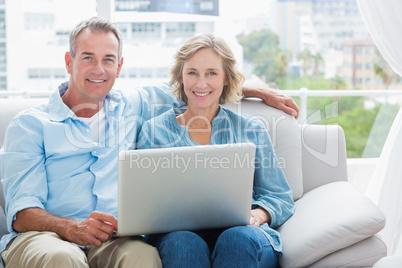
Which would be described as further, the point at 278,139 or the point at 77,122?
the point at 278,139

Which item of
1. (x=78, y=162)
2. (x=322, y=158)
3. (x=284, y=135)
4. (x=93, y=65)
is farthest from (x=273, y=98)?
(x=78, y=162)

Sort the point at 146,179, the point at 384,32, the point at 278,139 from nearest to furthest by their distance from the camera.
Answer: the point at 146,179 < the point at 278,139 < the point at 384,32

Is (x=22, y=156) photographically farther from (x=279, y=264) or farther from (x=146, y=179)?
(x=279, y=264)

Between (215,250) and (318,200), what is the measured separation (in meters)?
0.61

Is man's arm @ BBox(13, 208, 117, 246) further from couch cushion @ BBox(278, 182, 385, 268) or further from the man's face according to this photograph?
couch cushion @ BBox(278, 182, 385, 268)

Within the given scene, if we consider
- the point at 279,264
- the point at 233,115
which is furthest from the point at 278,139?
the point at 279,264

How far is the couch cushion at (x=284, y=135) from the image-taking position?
2277 mm

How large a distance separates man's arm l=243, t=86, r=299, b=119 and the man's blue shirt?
24.6 inches

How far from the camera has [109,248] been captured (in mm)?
1751

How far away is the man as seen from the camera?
5.58ft

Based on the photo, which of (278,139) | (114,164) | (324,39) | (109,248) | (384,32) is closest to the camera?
(109,248)

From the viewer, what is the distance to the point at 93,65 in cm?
210

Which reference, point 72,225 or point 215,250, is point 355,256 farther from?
point 72,225

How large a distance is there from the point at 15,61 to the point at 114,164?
339 centimetres
